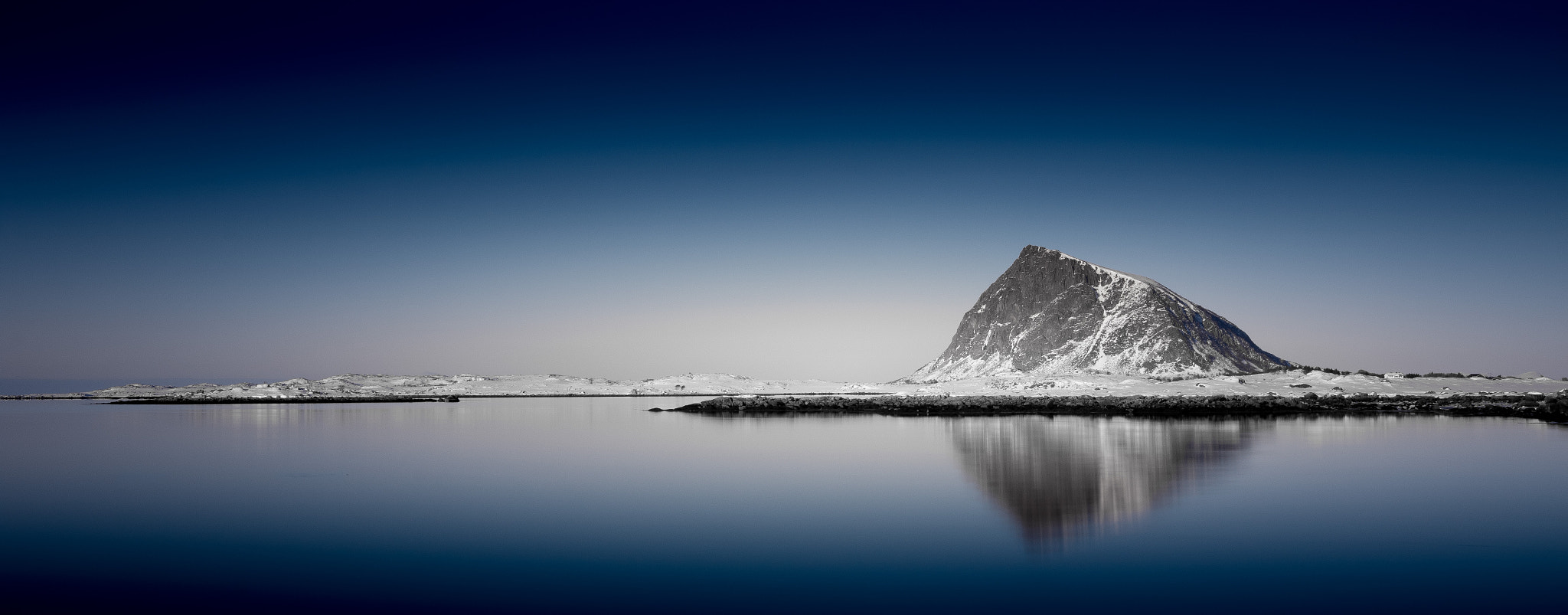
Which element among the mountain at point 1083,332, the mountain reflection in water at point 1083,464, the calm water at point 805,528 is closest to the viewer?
the calm water at point 805,528

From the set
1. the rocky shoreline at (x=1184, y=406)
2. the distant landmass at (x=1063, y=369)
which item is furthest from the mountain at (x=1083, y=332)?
the rocky shoreline at (x=1184, y=406)

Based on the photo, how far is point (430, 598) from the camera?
938 centimetres

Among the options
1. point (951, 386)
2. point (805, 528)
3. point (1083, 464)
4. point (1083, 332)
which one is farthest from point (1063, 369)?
point (805, 528)

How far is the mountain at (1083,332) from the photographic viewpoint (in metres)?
102

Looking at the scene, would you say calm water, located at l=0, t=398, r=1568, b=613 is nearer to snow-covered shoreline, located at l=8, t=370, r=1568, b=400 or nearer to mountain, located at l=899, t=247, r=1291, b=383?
snow-covered shoreline, located at l=8, t=370, r=1568, b=400

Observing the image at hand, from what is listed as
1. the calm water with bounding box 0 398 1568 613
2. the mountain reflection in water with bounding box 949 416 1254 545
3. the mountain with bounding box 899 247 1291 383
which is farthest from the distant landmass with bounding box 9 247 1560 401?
the calm water with bounding box 0 398 1568 613

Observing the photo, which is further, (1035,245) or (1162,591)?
(1035,245)

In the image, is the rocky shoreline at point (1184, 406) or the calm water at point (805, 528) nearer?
the calm water at point (805, 528)

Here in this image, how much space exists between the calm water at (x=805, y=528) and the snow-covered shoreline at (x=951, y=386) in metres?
38.6

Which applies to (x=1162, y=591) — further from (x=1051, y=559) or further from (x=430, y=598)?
(x=430, y=598)

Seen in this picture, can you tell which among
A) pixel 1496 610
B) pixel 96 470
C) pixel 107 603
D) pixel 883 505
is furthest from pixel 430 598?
pixel 96 470

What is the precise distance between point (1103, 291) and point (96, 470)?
11142 centimetres

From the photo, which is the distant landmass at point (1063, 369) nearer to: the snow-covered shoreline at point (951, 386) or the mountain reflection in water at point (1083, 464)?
the snow-covered shoreline at point (951, 386)

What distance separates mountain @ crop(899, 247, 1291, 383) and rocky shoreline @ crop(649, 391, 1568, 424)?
39.2m
